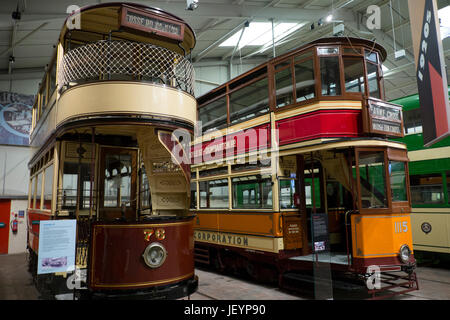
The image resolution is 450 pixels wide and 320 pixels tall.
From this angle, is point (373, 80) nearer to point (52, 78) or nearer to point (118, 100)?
Result: point (118, 100)

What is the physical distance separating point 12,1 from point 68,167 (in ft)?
17.1

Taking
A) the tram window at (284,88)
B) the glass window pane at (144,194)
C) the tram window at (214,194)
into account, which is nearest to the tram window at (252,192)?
the tram window at (214,194)

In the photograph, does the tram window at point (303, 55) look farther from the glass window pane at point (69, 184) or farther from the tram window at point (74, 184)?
the glass window pane at point (69, 184)

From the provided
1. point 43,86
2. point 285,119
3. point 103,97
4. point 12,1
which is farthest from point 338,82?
point 12,1

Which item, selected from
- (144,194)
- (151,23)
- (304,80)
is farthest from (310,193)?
(151,23)

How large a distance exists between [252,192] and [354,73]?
297 cm

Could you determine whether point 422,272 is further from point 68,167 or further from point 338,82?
point 68,167

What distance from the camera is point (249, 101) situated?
7.55 meters

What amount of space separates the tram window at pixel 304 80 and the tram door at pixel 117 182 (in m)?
3.39

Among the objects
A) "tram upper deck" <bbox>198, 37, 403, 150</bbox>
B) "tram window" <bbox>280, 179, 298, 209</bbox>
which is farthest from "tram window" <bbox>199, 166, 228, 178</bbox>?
"tram window" <bbox>280, 179, 298, 209</bbox>

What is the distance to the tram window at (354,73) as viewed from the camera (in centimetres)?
611

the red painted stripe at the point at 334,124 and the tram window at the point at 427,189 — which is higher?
Result: the red painted stripe at the point at 334,124

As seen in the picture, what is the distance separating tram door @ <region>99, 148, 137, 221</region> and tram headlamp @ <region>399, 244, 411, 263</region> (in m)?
4.73

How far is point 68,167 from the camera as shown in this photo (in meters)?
6.09
